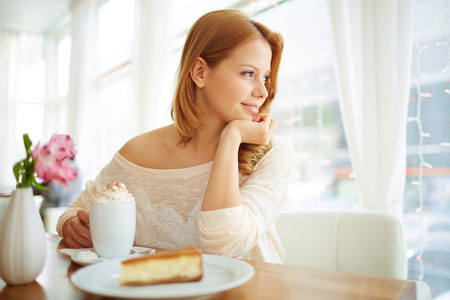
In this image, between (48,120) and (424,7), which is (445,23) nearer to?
(424,7)

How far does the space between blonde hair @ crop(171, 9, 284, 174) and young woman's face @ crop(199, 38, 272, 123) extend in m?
0.03

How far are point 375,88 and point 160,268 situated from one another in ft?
5.14

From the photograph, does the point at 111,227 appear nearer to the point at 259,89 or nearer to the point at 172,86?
the point at 259,89

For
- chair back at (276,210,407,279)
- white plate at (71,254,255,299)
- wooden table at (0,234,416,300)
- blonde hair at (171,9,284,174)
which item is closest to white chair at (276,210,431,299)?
chair back at (276,210,407,279)

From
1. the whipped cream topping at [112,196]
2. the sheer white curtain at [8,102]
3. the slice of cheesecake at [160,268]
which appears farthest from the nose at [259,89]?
the sheer white curtain at [8,102]

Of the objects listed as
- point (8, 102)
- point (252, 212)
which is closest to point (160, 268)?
point (252, 212)

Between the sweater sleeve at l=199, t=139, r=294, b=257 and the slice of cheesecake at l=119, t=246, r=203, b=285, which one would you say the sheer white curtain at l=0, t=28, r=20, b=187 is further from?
the slice of cheesecake at l=119, t=246, r=203, b=285

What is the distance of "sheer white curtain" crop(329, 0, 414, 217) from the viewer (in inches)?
66.2

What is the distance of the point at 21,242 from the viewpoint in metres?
0.62

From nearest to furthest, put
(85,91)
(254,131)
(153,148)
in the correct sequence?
(254,131) < (153,148) < (85,91)

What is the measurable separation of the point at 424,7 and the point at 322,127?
79cm

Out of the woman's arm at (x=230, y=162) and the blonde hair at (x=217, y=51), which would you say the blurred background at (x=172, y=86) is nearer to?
the blonde hair at (x=217, y=51)

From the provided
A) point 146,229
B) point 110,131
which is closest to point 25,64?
point 110,131

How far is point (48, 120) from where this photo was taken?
7.15 m
